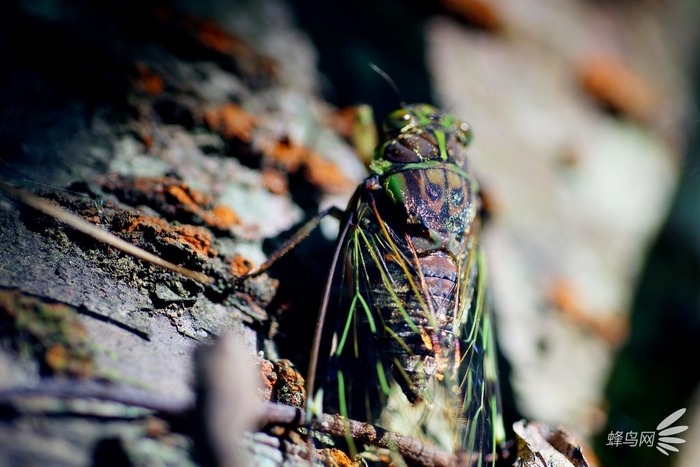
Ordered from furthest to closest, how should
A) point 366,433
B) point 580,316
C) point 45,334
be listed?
1. point 580,316
2. point 366,433
3. point 45,334

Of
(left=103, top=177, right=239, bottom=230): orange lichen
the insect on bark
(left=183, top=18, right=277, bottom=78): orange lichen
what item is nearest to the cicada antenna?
(left=183, top=18, right=277, bottom=78): orange lichen

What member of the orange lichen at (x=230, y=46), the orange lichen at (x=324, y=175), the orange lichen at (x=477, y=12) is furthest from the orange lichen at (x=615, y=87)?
the orange lichen at (x=230, y=46)

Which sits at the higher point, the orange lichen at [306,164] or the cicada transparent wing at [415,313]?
the orange lichen at [306,164]

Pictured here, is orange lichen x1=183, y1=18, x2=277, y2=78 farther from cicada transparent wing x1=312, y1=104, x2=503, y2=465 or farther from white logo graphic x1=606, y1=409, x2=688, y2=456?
white logo graphic x1=606, y1=409, x2=688, y2=456

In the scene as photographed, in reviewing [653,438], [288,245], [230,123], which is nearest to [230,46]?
[230,123]

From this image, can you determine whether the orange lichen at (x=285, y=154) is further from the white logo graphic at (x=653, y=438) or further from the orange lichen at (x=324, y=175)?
the white logo graphic at (x=653, y=438)

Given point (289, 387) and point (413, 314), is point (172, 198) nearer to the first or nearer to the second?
point (289, 387)

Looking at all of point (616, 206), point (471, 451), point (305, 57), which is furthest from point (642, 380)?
point (305, 57)
